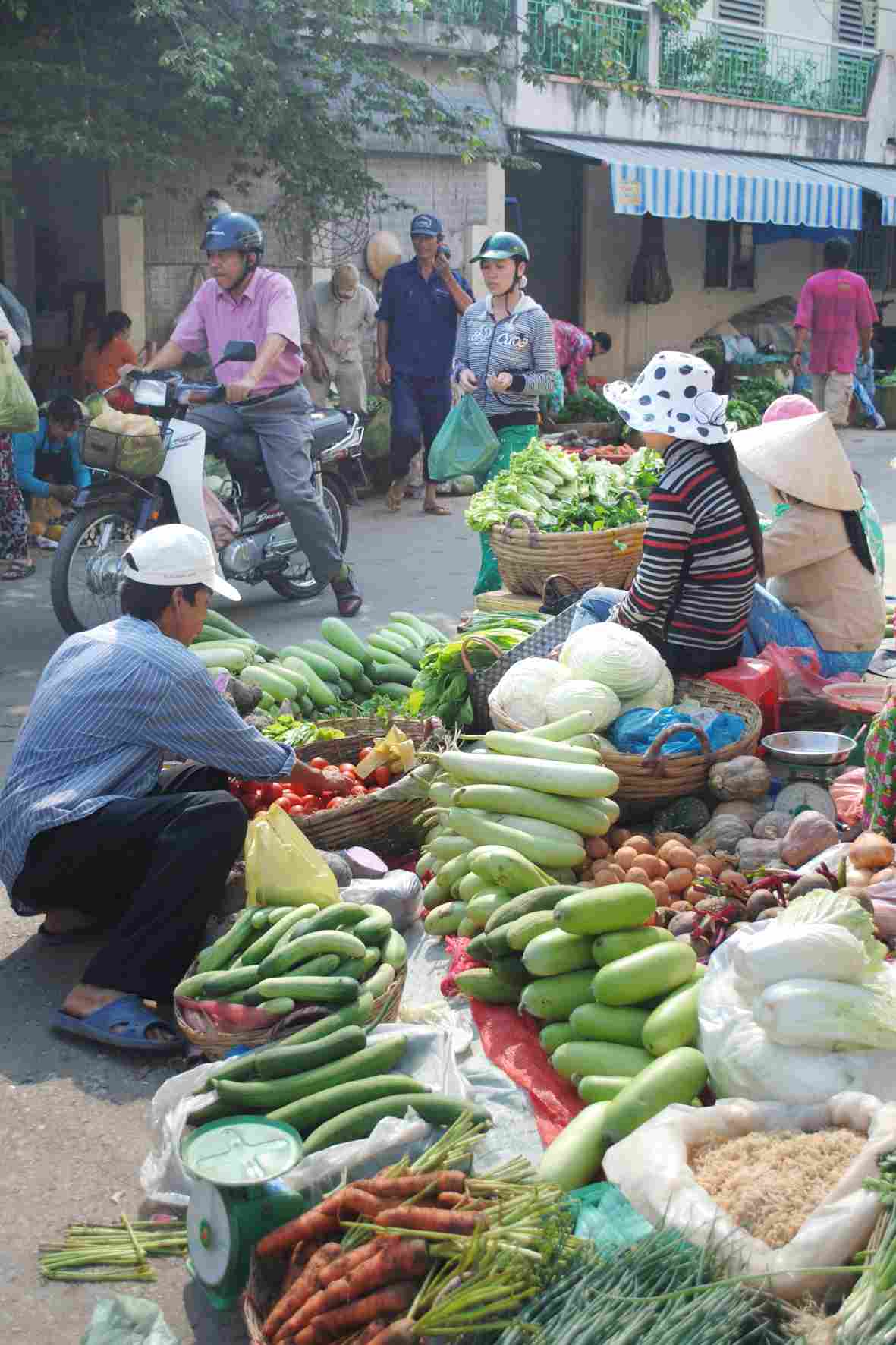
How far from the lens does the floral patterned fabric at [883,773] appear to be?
425cm

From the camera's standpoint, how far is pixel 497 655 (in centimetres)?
555

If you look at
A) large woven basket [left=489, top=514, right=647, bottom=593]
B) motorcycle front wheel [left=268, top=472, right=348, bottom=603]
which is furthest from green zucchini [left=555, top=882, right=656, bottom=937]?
motorcycle front wheel [left=268, top=472, right=348, bottom=603]

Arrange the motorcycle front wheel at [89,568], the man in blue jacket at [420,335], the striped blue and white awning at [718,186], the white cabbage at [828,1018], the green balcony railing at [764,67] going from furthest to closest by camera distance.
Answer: the green balcony railing at [764,67], the striped blue and white awning at [718,186], the man in blue jacket at [420,335], the motorcycle front wheel at [89,568], the white cabbage at [828,1018]

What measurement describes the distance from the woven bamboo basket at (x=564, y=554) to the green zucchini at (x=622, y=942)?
289 cm

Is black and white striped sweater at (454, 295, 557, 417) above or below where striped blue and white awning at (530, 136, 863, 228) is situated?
below

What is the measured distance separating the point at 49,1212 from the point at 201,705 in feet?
4.82

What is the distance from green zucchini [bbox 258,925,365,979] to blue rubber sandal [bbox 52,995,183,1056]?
49 cm

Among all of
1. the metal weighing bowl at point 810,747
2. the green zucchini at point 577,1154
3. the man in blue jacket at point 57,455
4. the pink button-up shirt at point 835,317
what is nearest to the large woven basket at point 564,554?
the metal weighing bowl at point 810,747

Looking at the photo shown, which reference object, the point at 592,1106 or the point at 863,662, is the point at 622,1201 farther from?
the point at 863,662

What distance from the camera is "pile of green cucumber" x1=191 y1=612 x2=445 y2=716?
18.9 feet

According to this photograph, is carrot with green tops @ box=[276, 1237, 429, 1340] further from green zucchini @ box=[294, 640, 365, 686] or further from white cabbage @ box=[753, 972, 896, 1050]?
green zucchini @ box=[294, 640, 365, 686]

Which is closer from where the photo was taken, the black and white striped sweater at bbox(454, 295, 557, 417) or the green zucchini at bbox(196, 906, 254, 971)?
the green zucchini at bbox(196, 906, 254, 971)

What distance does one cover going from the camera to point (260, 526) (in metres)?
8.48

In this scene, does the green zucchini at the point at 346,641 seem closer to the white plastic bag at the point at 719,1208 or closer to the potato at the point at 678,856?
the potato at the point at 678,856
